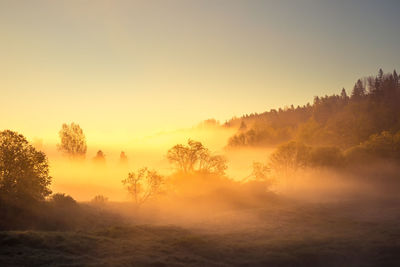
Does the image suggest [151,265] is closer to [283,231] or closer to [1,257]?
[1,257]

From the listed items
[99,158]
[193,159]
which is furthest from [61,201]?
[99,158]

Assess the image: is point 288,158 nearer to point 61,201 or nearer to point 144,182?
point 144,182

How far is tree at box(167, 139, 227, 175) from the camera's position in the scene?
87.8 meters

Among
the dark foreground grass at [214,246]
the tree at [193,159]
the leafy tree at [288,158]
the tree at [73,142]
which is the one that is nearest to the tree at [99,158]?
the tree at [73,142]

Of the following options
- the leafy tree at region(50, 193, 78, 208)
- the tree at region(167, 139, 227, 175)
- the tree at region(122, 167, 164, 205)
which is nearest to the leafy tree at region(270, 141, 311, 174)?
the tree at region(167, 139, 227, 175)

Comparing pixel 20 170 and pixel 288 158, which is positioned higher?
pixel 288 158

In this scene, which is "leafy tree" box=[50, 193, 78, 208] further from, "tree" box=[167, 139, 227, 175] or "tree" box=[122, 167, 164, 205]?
"tree" box=[167, 139, 227, 175]

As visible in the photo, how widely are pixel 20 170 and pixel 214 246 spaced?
32.3 metres

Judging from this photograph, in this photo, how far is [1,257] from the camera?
2727 cm

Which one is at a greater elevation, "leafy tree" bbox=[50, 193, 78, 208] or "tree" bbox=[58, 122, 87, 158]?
"tree" bbox=[58, 122, 87, 158]

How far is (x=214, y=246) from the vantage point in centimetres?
3812

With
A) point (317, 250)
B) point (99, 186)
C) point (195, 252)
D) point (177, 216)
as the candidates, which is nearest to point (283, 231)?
point (317, 250)

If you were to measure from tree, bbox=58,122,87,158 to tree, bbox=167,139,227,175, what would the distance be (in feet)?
137

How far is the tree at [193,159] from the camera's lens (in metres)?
87.8
